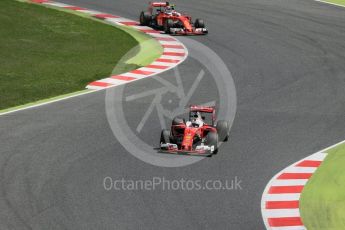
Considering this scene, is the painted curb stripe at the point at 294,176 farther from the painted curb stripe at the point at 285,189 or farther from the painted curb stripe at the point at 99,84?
the painted curb stripe at the point at 99,84

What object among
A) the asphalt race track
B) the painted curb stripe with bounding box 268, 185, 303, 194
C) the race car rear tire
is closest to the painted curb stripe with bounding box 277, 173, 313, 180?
the asphalt race track

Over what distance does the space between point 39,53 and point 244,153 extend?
1287 cm

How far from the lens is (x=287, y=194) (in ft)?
56.7

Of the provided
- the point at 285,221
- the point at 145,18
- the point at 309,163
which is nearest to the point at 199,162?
the point at 309,163

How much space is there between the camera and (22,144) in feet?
64.7

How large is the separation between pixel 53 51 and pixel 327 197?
53.0ft

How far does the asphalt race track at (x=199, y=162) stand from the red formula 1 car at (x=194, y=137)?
1.13 feet

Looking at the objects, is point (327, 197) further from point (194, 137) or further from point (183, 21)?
point (183, 21)

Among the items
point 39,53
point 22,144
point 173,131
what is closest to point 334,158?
point 173,131

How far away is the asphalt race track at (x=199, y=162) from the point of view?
15727 mm

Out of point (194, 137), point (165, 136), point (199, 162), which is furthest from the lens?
point (194, 137)

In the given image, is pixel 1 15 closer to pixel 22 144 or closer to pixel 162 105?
pixel 162 105

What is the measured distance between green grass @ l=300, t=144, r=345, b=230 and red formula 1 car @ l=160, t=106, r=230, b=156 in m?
2.48

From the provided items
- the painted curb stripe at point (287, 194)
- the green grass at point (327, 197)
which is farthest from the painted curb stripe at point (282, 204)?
the green grass at point (327, 197)
